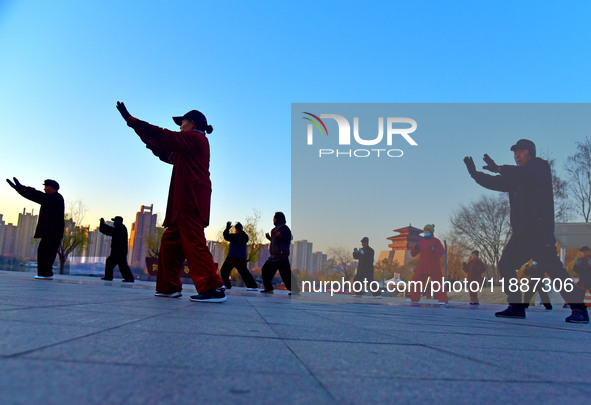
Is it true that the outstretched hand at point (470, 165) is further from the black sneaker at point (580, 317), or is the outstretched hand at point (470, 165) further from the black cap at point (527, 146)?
the black sneaker at point (580, 317)

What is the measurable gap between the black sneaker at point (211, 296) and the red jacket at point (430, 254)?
24.5ft

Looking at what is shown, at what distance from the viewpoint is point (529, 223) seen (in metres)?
5.17

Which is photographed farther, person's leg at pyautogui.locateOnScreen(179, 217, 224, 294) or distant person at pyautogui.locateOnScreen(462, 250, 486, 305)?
distant person at pyautogui.locateOnScreen(462, 250, 486, 305)

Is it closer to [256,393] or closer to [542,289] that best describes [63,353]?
[256,393]

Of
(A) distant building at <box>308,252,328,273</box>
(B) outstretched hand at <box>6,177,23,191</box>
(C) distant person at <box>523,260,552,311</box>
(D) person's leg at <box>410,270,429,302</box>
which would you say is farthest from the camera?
(A) distant building at <box>308,252,328,273</box>

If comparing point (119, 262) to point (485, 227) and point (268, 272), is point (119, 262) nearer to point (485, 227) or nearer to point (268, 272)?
point (268, 272)

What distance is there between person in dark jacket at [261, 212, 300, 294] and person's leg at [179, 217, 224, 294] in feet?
17.3

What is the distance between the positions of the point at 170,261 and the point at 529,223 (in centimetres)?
412

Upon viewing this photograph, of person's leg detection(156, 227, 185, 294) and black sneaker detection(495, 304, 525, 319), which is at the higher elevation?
person's leg detection(156, 227, 185, 294)

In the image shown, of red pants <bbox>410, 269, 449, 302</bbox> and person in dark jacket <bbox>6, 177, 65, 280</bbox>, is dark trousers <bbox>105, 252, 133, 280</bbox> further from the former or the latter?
red pants <bbox>410, 269, 449, 302</bbox>

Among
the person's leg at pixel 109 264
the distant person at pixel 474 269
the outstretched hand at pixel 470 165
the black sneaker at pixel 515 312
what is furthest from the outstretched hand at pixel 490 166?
the person's leg at pixel 109 264

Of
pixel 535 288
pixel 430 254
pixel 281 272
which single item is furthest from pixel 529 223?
pixel 535 288

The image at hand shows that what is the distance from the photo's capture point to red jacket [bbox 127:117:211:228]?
15.8 ft

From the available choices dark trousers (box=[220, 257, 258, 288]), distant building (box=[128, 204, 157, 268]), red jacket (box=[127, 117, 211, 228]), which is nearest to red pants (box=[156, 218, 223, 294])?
red jacket (box=[127, 117, 211, 228])
